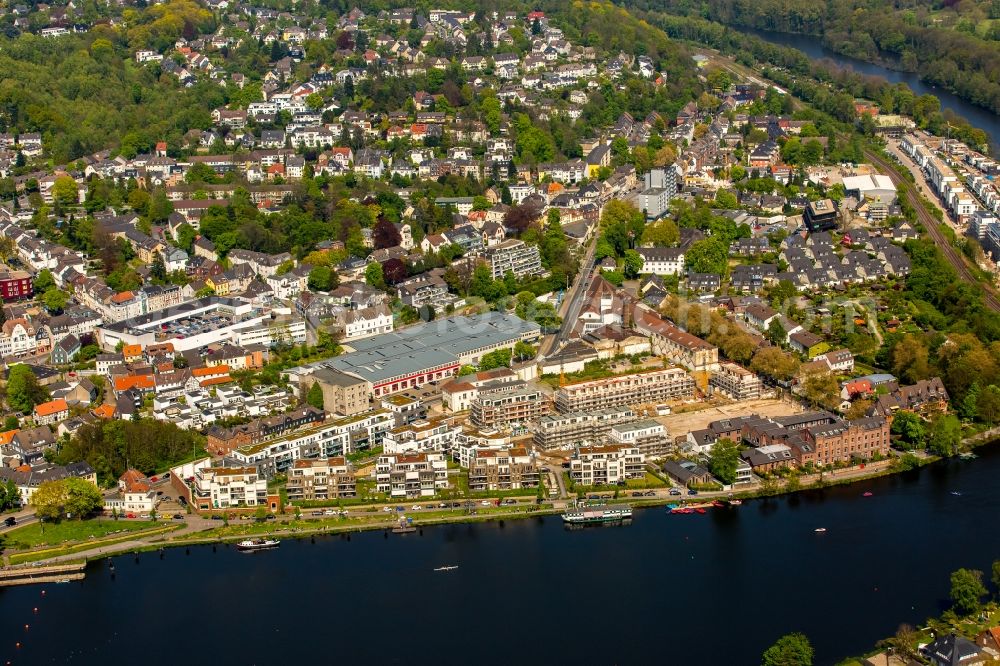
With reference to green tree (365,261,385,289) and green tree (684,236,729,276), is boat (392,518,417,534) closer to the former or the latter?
green tree (365,261,385,289)

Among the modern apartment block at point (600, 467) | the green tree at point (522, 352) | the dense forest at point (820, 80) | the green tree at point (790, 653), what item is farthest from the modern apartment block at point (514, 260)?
the dense forest at point (820, 80)

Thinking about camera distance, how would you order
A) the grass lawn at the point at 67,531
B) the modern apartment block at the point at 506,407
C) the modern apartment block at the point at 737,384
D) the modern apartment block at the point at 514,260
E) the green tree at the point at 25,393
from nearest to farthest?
1. the grass lawn at the point at 67,531
2. the modern apartment block at the point at 506,407
3. the green tree at the point at 25,393
4. the modern apartment block at the point at 737,384
5. the modern apartment block at the point at 514,260

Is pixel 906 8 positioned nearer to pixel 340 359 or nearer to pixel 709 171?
pixel 709 171

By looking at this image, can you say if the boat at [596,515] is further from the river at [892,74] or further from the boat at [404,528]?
the river at [892,74]

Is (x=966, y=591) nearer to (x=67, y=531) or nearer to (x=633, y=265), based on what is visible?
(x=67, y=531)

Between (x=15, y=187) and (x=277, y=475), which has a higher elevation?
(x=15, y=187)

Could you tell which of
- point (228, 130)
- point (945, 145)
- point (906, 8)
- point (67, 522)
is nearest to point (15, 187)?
point (228, 130)
